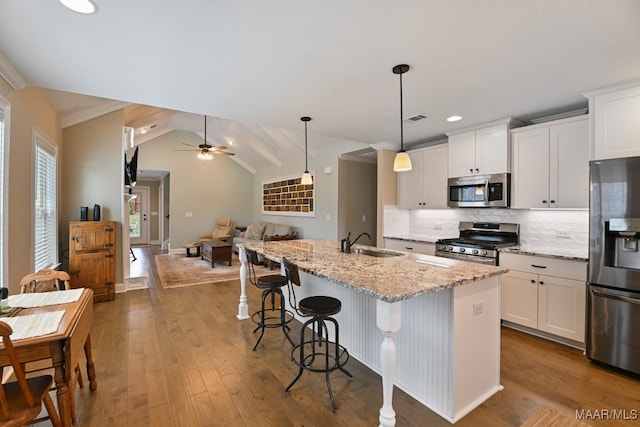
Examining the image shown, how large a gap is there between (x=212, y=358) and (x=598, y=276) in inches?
137

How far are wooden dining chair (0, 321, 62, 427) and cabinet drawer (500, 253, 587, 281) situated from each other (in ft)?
12.8

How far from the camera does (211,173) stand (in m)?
8.96

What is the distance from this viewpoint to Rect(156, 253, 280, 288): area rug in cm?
529

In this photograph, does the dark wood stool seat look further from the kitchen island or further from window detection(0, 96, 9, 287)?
window detection(0, 96, 9, 287)

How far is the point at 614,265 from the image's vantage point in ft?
8.01

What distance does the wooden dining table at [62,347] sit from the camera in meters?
1.39

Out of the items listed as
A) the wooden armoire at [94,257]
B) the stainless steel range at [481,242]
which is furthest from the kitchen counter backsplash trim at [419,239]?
the wooden armoire at [94,257]

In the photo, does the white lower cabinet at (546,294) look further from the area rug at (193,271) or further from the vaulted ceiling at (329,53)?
the area rug at (193,271)

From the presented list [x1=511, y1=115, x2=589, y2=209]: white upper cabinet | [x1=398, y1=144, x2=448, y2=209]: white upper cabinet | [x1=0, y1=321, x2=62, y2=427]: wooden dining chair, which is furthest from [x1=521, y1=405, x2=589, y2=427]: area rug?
[x1=398, y1=144, x2=448, y2=209]: white upper cabinet

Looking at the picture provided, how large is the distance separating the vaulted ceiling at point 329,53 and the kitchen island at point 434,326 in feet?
5.08

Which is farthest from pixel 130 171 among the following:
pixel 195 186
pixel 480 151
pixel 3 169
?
pixel 480 151

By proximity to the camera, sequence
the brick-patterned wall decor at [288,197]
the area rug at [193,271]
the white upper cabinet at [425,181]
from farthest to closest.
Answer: the brick-patterned wall decor at [288,197]
the area rug at [193,271]
the white upper cabinet at [425,181]

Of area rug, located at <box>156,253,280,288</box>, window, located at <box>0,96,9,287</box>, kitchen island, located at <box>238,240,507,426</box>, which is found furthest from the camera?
area rug, located at <box>156,253,280,288</box>

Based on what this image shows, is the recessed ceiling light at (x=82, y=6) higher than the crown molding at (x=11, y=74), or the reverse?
A: the recessed ceiling light at (x=82, y=6)
